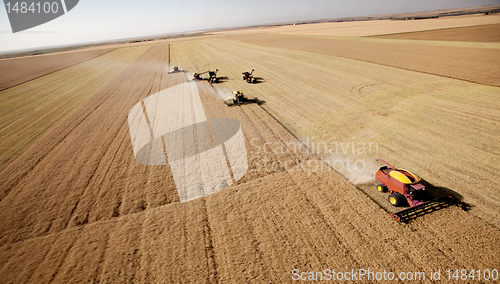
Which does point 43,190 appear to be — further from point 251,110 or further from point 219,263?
point 251,110

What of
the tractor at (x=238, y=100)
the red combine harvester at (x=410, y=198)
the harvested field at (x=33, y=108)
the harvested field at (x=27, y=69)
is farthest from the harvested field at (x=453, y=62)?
the harvested field at (x=27, y=69)

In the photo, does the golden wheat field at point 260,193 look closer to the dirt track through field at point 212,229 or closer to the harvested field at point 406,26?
the dirt track through field at point 212,229

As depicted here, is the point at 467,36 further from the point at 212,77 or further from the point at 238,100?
the point at 238,100

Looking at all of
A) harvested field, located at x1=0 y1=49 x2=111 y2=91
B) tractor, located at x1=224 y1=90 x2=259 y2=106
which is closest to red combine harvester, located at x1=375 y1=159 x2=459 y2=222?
tractor, located at x1=224 y1=90 x2=259 y2=106

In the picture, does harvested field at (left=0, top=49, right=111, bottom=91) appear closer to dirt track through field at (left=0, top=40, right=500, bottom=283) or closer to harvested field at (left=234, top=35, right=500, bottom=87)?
dirt track through field at (left=0, top=40, right=500, bottom=283)

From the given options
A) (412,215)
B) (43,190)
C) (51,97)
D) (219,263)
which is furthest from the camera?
(51,97)

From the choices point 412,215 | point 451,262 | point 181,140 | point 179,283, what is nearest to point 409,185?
point 412,215
